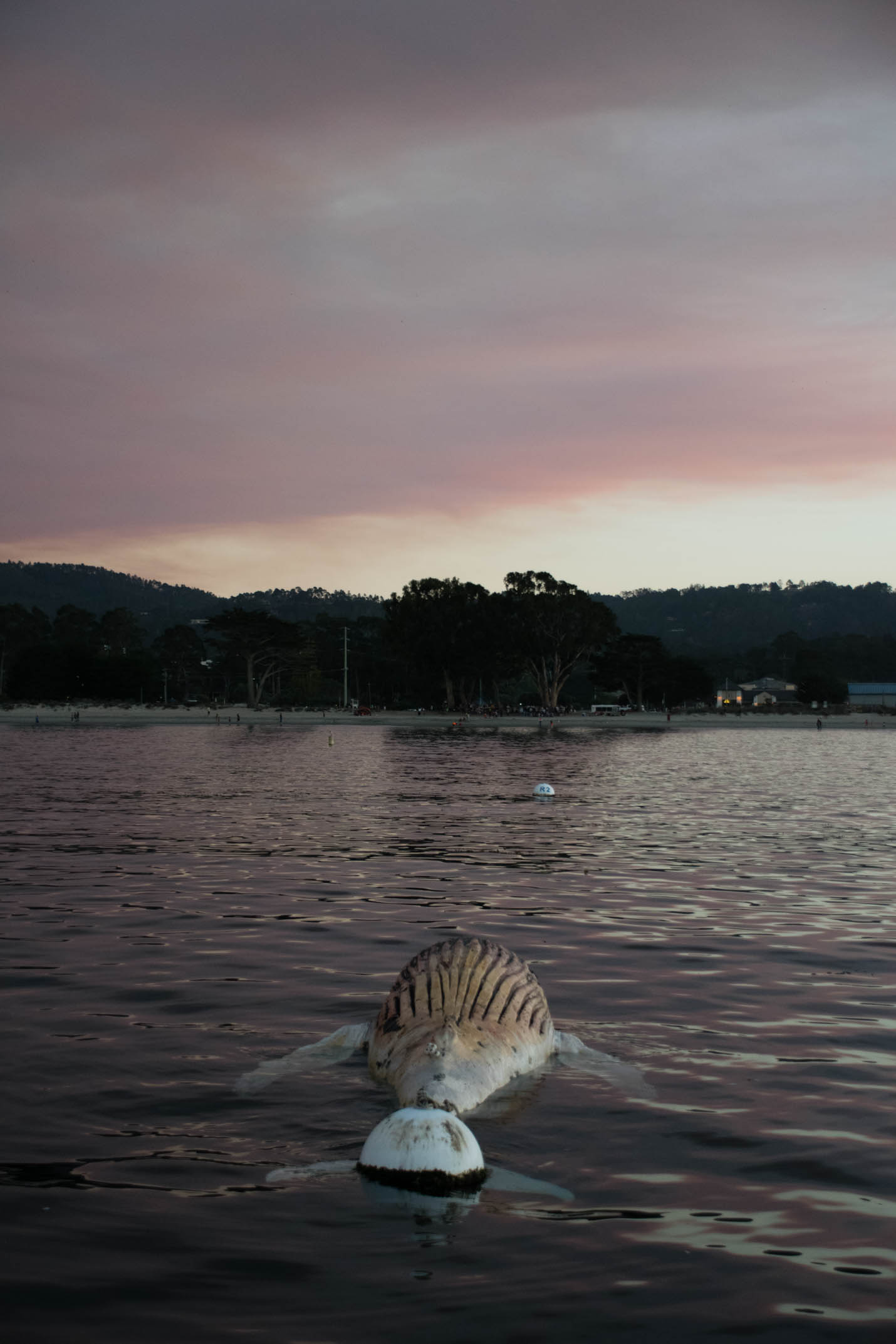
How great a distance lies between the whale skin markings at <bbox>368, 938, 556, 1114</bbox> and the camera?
310 inches

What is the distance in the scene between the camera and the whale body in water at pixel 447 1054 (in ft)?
21.8

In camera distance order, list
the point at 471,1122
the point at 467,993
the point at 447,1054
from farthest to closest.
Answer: the point at 467,993 < the point at 447,1054 < the point at 471,1122

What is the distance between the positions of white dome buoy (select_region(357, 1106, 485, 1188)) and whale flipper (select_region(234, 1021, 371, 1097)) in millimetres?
2007

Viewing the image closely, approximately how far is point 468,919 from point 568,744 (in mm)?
63573

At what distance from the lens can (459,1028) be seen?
331 inches

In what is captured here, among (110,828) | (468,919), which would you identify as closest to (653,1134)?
(468,919)

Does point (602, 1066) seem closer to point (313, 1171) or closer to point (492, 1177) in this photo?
point (492, 1177)

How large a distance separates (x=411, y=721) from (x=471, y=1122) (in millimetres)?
128381

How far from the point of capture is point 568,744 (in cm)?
7869

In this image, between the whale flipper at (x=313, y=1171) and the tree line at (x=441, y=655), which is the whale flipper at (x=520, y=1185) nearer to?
the whale flipper at (x=313, y=1171)

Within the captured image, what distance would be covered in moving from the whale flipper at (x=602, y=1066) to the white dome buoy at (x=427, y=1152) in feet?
7.24

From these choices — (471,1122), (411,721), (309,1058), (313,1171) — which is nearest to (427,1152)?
(313,1171)

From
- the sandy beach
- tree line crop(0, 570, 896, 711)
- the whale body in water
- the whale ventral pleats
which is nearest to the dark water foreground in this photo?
the whale body in water

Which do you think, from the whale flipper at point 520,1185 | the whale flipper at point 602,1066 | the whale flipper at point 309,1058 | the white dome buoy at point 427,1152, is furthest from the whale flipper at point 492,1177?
the whale flipper at point 602,1066
